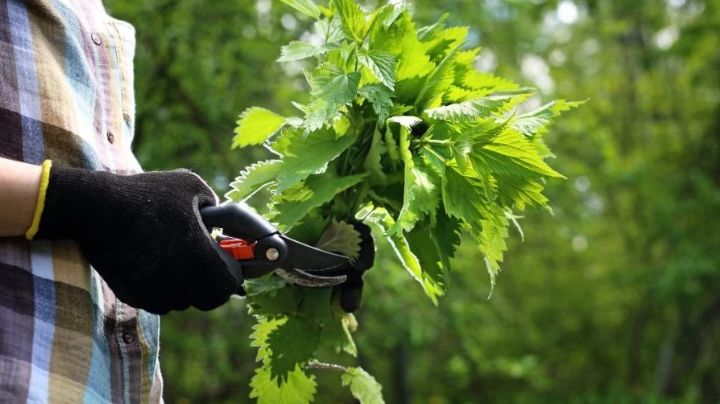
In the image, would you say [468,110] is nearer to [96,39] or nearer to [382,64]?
[382,64]

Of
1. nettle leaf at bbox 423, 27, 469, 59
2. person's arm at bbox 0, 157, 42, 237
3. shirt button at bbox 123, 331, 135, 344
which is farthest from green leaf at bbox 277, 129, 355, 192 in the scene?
person's arm at bbox 0, 157, 42, 237

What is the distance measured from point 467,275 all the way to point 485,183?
7716mm

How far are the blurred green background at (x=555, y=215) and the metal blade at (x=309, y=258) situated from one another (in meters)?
4.42

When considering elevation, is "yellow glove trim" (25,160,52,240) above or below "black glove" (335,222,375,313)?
above

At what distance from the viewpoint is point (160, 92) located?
644 centimetres

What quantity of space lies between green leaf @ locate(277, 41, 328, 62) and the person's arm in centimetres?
63

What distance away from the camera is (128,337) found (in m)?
1.58

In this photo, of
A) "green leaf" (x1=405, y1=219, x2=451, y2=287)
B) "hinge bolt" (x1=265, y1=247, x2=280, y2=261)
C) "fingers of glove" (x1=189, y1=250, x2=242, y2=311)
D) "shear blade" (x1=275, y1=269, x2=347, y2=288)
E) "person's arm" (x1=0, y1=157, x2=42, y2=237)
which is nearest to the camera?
"person's arm" (x1=0, y1=157, x2=42, y2=237)

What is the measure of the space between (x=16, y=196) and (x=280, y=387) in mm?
731

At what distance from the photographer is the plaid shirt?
1.38 meters

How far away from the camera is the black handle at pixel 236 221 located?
1508 millimetres

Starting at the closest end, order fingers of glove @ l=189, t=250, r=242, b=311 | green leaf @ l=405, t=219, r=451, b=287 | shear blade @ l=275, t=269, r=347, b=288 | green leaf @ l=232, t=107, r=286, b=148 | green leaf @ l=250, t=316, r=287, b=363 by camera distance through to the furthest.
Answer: fingers of glove @ l=189, t=250, r=242, b=311, shear blade @ l=275, t=269, r=347, b=288, green leaf @ l=405, t=219, r=451, b=287, green leaf @ l=250, t=316, r=287, b=363, green leaf @ l=232, t=107, r=286, b=148

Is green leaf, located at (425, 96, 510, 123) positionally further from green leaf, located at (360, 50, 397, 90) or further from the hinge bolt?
the hinge bolt

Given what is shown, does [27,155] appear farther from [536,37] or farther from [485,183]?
[536,37]
